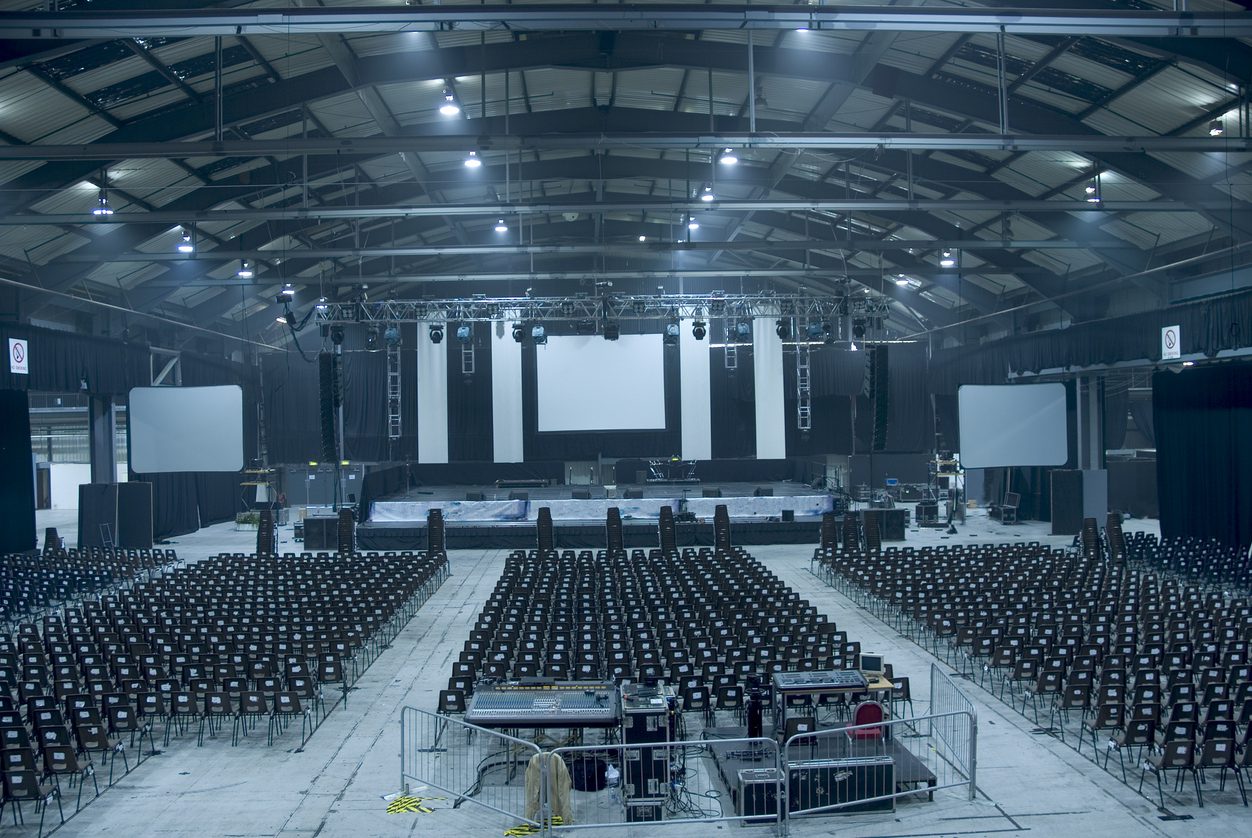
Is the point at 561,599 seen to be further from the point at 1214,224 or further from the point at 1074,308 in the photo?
the point at 1074,308

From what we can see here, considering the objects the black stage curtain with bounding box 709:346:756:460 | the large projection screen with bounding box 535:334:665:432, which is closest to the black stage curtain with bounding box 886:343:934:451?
the black stage curtain with bounding box 709:346:756:460

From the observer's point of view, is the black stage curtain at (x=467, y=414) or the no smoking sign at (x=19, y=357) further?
the black stage curtain at (x=467, y=414)

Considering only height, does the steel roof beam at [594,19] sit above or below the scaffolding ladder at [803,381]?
above

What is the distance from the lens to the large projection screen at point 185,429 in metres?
26.7

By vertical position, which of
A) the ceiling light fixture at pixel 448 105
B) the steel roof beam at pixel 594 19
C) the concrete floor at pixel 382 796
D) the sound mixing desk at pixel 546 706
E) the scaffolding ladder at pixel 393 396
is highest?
the ceiling light fixture at pixel 448 105

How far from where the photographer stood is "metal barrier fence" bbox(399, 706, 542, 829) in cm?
975

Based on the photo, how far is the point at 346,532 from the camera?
2583cm

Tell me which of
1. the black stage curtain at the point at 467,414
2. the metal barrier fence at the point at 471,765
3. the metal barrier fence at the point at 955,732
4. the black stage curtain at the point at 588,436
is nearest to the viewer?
the metal barrier fence at the point at 471,765

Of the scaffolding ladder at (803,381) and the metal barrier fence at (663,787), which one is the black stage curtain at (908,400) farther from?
the metal barrier fence at (663,787)

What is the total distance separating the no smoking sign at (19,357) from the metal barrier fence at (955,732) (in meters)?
21.3

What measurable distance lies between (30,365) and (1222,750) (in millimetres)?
24903

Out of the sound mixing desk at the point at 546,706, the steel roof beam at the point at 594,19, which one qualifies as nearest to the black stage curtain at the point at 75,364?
the steel roof beam at the point at 594,19

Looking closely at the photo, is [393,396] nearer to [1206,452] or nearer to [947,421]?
[947,421]

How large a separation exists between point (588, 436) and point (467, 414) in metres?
4.71
